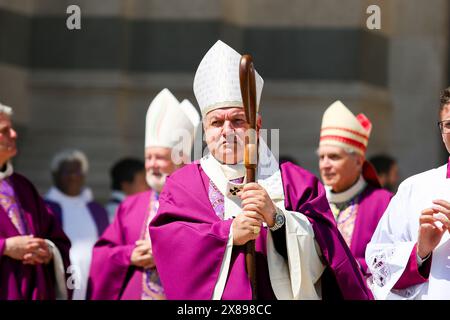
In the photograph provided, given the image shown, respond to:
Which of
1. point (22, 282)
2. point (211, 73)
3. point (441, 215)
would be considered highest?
point (211, 73)

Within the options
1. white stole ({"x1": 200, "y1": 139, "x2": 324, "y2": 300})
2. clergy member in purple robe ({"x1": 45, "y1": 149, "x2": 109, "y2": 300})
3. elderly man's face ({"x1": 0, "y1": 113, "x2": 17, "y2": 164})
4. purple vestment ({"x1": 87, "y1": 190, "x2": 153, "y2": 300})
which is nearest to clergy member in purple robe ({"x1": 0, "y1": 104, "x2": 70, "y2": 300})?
elderly man's face ({"x1": 0, "y1": 113, "x2": 17, "y2": 164})

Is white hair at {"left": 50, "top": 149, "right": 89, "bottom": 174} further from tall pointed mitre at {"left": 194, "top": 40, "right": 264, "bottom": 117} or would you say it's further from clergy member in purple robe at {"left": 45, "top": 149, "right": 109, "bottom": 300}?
tall pointed mitre at {"left": 194, "top": 40, "right": 264, "bottom": 117}

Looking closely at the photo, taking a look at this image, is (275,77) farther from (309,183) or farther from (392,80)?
(309,183)

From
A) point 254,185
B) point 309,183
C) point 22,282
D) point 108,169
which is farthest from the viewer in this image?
point 108,169

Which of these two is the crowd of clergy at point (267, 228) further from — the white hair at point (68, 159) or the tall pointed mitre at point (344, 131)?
the white hair at point (68, 159)

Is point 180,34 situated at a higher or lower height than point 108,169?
higher

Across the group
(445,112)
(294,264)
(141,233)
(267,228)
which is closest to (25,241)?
(141,233)

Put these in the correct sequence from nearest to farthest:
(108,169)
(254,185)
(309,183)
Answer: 1. (254,185)
2. (309,183)
3. (108,169)

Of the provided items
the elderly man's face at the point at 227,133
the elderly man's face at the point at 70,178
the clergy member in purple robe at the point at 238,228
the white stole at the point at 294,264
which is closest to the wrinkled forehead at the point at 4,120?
the clergy member in purple robe at the point at 238,228

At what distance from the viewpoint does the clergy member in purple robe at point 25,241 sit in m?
8.41

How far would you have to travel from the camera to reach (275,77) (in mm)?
12867

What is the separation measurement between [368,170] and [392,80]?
4564 millimetres

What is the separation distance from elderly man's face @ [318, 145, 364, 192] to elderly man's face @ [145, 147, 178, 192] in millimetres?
928

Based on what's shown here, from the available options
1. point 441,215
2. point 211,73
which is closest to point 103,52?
point 211,73
